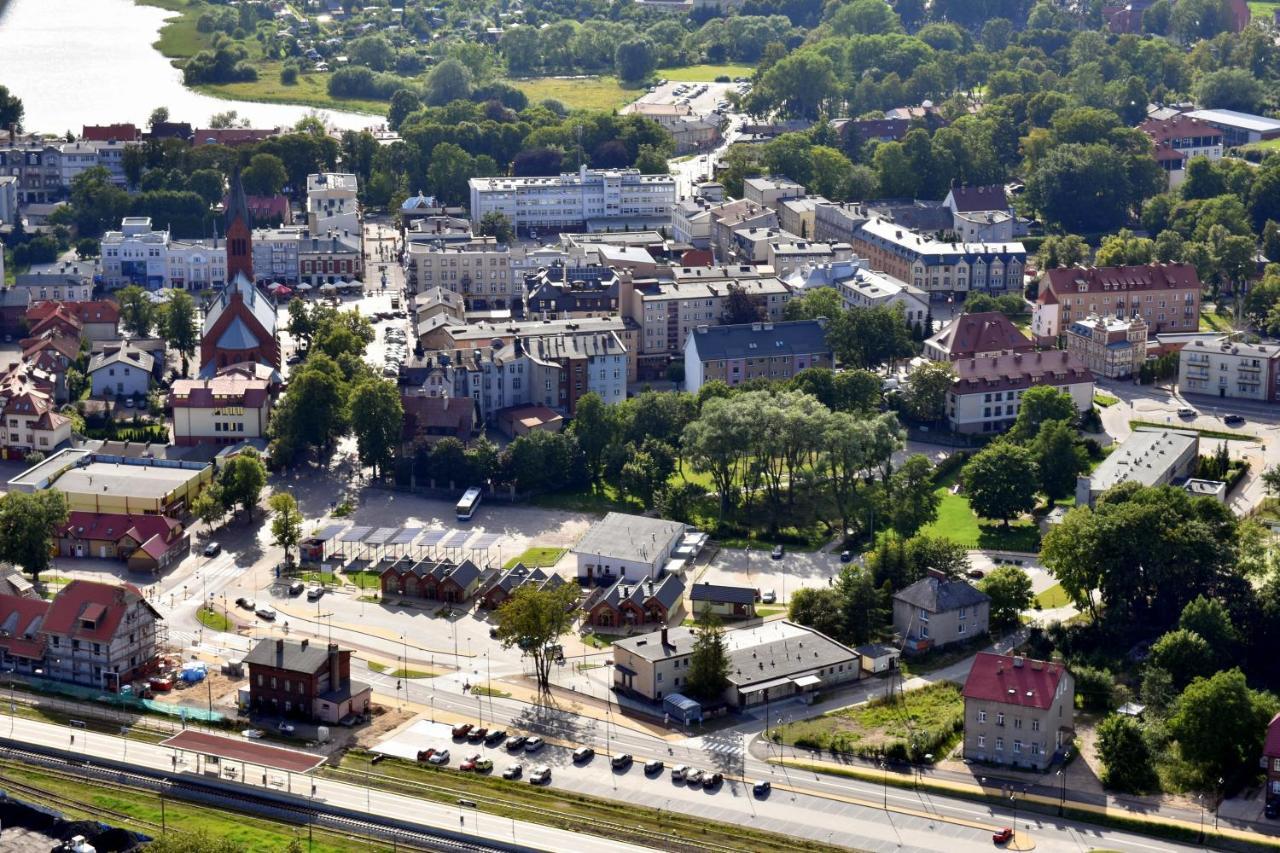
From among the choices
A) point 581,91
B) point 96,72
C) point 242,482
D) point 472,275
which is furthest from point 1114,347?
point 96,72

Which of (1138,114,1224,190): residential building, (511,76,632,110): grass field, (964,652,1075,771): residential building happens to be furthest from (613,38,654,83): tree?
(964,652,1075,771): residential building

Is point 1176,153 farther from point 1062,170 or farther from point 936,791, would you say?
point 936,791

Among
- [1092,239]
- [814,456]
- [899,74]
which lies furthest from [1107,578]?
[899,74]

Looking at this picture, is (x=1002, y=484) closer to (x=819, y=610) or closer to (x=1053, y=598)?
(x=1053, y=598)

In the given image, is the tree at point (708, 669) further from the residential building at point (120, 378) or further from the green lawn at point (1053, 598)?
the residential building at point (120, 378)

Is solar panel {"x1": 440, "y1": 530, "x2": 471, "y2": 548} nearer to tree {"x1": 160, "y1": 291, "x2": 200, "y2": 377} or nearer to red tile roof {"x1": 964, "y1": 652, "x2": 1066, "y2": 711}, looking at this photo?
tree {"x1": 160, "y1": 291, "x2": 200, "y2": 377}

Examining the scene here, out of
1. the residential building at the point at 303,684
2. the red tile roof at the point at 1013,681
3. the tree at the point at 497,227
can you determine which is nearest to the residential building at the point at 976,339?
the tree at the point at 497,227
